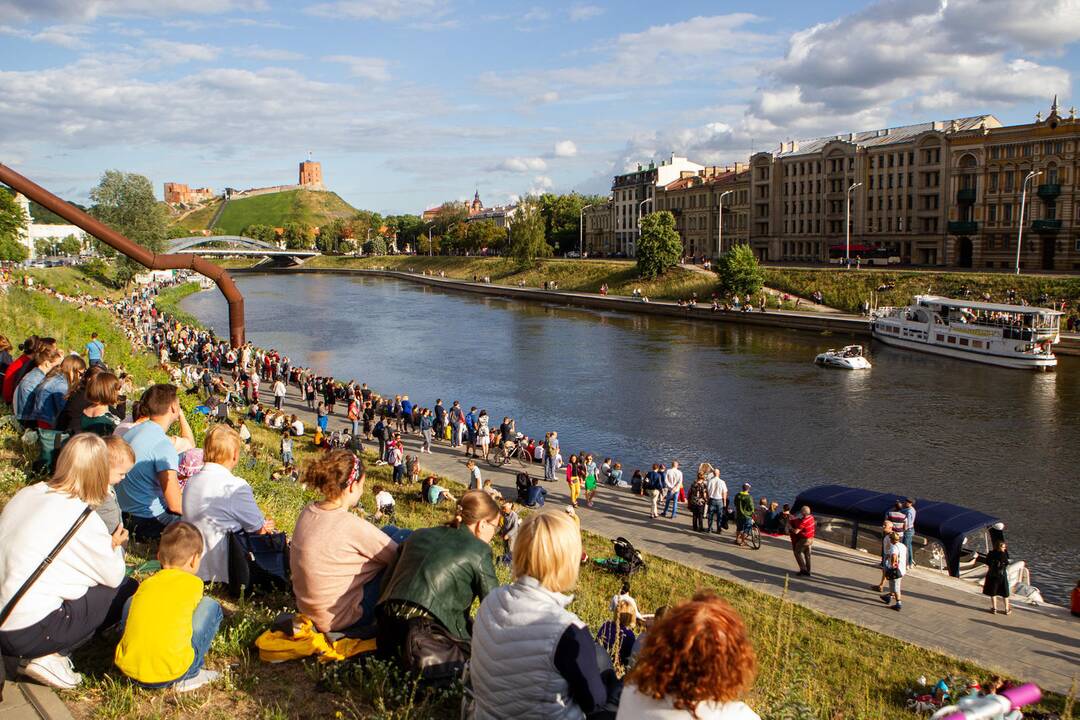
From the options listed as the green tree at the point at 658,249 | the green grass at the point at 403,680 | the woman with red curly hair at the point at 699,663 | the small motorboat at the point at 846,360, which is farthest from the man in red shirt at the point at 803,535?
the green tree at the point at 658,249

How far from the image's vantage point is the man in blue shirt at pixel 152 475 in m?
6.48

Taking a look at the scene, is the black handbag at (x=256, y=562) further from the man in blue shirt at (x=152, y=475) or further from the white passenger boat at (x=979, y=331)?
the white passenger boat at (x=979, y=331)

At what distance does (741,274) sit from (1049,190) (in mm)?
21284

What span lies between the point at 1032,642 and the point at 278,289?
10179 centimetres

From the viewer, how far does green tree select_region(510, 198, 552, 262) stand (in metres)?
94.6

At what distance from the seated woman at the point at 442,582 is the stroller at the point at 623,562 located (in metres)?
8.54

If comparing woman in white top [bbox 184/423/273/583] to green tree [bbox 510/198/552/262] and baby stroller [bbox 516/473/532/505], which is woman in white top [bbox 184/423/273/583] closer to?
baby stroller [bbox 516/473/532/505]

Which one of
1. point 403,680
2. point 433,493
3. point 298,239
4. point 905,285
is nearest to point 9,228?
point 433,493

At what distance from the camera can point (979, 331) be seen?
42594 millimetres

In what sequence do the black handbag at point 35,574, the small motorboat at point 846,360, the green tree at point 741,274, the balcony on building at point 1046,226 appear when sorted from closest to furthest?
the black handbag at point 35,574
the small motorboat at point 846,360
the balcony on building at point 1046,226
the green tree at point 741,274

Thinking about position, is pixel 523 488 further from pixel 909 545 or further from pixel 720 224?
pixel 720 224

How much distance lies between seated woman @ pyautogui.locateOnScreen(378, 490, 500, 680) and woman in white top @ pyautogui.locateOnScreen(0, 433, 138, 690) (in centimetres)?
160

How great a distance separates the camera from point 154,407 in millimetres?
6617

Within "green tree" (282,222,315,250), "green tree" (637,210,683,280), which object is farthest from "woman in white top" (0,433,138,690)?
"green tree" (282,222,315,250)
